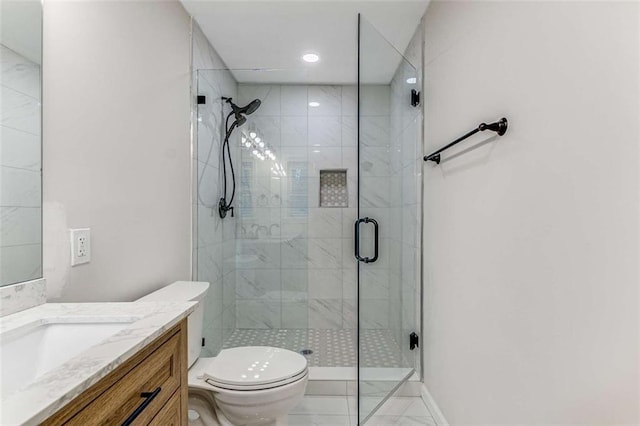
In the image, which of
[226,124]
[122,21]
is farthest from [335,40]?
[122,21]

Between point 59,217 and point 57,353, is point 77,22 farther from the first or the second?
point 57,353

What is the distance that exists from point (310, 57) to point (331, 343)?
221 centimetres

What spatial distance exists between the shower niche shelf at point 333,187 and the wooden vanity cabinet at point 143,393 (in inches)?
78.3

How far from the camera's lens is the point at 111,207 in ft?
4.70

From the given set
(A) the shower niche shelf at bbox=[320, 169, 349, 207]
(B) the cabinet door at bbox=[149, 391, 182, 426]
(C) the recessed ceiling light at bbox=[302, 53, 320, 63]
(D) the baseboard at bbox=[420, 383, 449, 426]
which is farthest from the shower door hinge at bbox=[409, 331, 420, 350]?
(C) the recessed ceiling light at bbox=[302, 53, 320, 63]

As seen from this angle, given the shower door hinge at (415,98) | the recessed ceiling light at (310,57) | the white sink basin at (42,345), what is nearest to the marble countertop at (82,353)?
the white sink basin at (42,345)

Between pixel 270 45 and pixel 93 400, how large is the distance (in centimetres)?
249

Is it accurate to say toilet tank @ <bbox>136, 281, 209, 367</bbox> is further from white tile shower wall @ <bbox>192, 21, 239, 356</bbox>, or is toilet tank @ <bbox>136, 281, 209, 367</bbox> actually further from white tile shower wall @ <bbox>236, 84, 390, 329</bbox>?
white tile shower wall @ <bbox>236, 84, 390, 329</bbox>

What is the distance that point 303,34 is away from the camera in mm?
2393

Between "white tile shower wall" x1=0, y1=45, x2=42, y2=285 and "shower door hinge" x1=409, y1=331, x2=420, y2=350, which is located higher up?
"white tile shower wall" x1=0, y1=45, x2=42, y2=285

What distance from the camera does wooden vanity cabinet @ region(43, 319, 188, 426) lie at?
2.01 feet

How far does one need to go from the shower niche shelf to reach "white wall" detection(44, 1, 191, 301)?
1.16 metres

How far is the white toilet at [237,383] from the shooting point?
4.97 ft

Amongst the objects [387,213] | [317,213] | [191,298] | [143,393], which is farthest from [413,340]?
[143,393]
